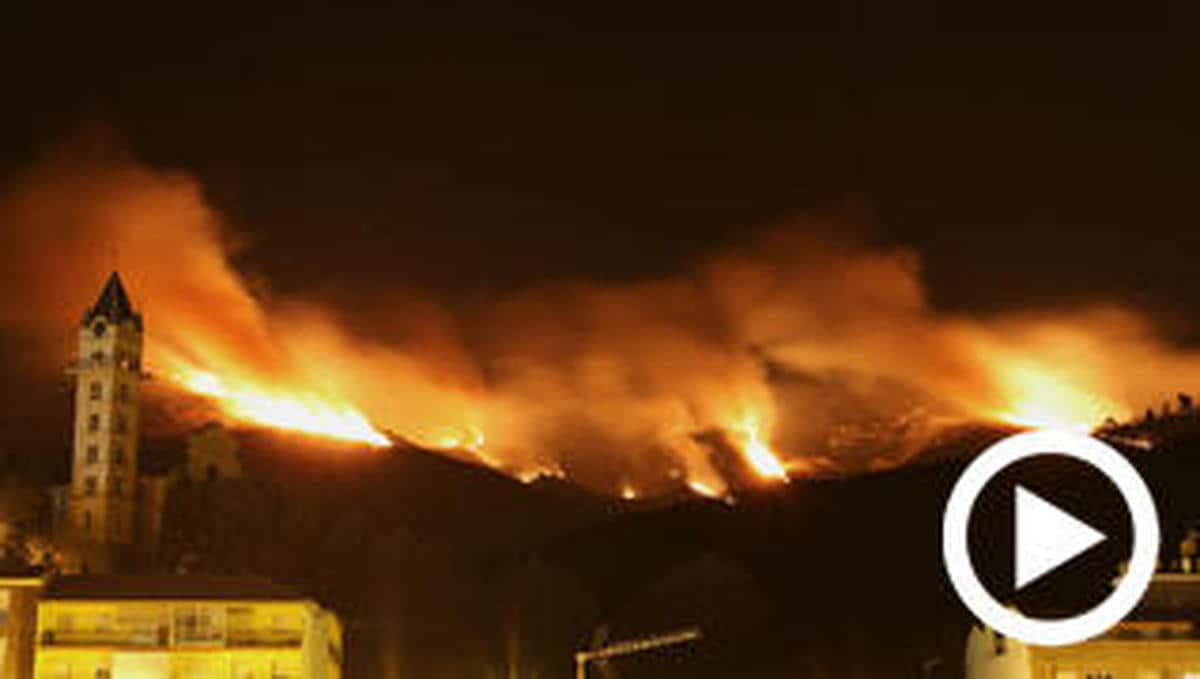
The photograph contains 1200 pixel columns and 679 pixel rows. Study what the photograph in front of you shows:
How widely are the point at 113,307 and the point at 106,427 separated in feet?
25.0

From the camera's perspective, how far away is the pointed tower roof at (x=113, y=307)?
9354 cm

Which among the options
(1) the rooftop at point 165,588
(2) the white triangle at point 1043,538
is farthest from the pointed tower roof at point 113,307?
(2) the white triangle at point 1043,538

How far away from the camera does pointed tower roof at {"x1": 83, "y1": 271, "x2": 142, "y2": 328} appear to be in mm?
93544

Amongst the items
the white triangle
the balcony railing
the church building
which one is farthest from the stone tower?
the white triangle

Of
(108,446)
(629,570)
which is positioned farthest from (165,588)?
(629,570)

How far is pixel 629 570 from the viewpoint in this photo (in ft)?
414

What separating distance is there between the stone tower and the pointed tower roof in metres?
0.06

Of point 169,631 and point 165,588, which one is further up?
point 165,588

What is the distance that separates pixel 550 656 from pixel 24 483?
114 feet

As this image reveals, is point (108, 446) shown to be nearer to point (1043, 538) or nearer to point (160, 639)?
point (160, 639)

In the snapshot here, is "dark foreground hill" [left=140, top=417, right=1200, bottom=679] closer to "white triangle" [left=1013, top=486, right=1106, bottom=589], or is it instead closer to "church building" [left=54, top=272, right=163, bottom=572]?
"church building" [left=54, top=272, right=163, bottom=572]

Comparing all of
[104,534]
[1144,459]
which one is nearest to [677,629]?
[104,534]

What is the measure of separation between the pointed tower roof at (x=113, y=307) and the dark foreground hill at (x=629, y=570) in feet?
35.5

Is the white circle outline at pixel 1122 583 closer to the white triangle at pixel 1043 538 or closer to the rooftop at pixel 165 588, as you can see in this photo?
the white triangle at pixel 1043 538
